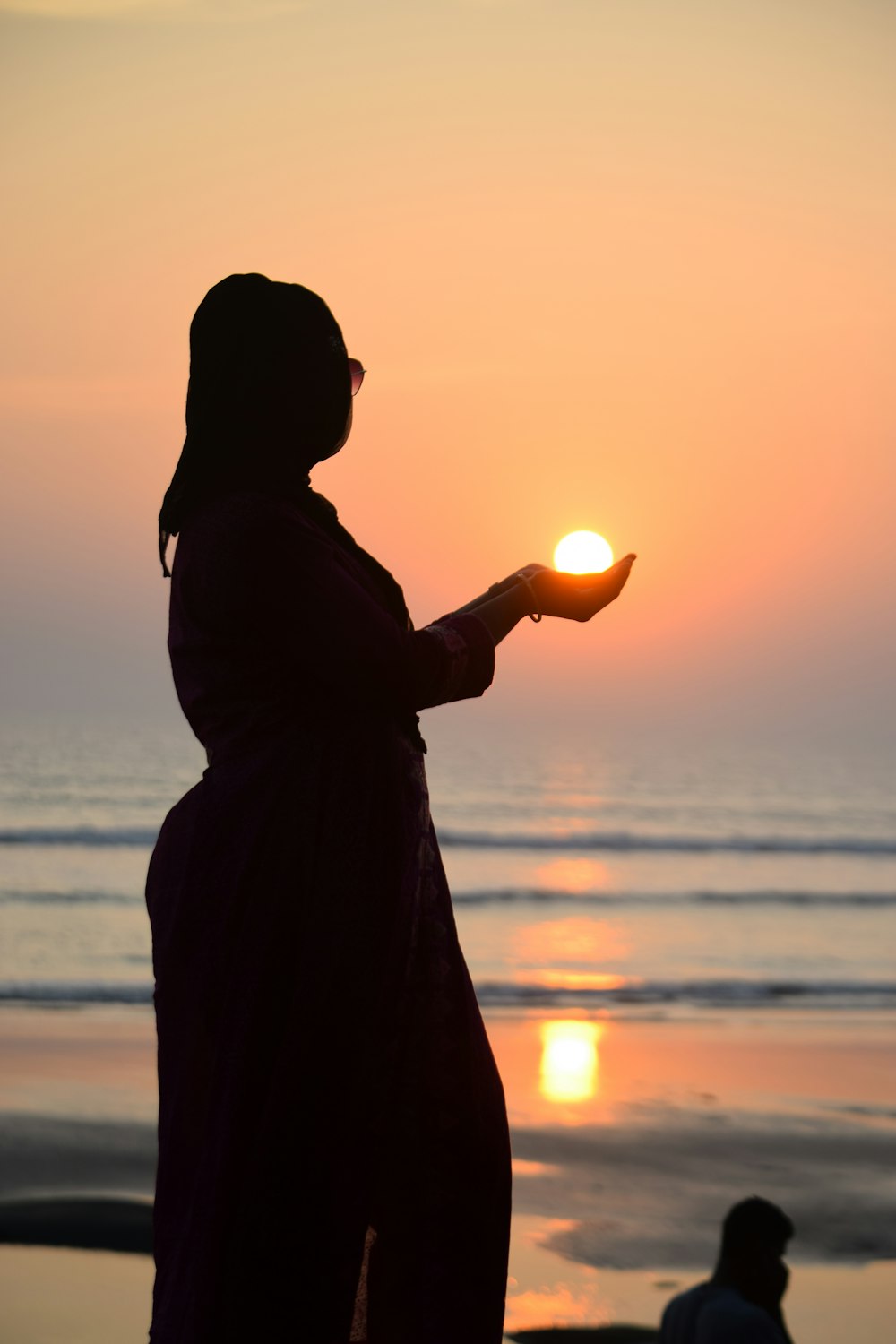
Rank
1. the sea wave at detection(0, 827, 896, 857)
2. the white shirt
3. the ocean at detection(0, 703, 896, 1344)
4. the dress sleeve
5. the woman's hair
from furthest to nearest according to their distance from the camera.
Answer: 1. the sea wave at detection(0, 827, 896, 857)
2. the ocean at detection(0, 703, 896, 1344)
3. the white shirt
4. the woman's hair
5. the dress sleeve

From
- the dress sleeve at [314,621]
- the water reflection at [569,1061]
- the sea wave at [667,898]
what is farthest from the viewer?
the sea wave at [667,898]

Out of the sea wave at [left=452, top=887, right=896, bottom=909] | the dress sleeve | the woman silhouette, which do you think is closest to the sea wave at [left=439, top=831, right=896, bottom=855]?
the sea wave at [left=452, top=887, right=896, bottom=909]

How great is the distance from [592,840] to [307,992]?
2386cm

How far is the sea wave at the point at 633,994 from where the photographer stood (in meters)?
11.0

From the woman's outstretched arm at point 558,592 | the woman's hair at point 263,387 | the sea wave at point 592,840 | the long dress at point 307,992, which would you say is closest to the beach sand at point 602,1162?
the long dress at point 307,992

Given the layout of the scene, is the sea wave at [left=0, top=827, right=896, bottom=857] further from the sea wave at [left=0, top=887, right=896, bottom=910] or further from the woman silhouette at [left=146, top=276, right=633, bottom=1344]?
the woman silhouette at [left=146, top=276, right=633, bottom=1344]

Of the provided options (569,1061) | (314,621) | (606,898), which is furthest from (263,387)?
(606,898)

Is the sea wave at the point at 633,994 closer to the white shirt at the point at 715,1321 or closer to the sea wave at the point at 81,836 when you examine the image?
the white shirt at the point at 715,1321

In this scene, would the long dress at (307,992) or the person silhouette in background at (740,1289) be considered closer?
the long dress at (307,992)

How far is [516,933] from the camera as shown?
1506cm

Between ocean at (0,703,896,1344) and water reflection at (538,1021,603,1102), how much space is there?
0.03 meters

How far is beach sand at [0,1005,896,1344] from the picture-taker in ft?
16.2

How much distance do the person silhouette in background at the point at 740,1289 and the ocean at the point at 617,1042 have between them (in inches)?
37.6

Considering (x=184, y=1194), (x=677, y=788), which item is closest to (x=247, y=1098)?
(x=184, y=1194)
